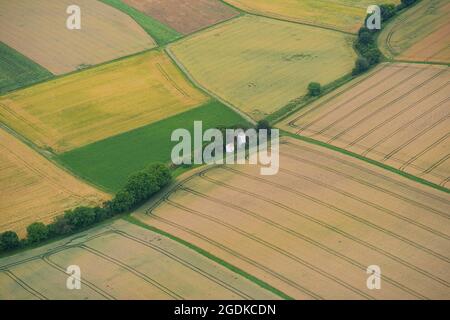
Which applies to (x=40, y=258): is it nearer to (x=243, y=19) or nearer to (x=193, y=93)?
(x=193, y=93)

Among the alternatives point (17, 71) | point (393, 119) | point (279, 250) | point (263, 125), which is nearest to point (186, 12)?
point (17, 71)

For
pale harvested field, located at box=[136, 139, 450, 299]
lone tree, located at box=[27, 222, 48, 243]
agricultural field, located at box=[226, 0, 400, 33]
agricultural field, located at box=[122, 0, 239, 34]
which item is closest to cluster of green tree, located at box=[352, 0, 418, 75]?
agricultural field, located at box=[226, 0, 400, 33]

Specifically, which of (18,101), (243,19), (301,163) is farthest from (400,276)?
(243,19)

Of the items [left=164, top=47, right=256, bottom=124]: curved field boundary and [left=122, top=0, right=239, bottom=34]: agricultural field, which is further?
[left=122, top=0, right=239, bottom=34]: agricultural field

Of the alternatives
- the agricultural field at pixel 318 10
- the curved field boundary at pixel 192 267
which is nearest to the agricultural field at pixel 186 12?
the agricultural field at pixel 318 10

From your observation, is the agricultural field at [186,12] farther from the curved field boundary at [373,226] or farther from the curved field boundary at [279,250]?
the curved field boundary at [279,250]

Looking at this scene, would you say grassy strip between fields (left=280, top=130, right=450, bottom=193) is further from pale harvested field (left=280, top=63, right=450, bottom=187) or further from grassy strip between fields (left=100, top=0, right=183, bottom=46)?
grassy strip between fields (left=100, top=0, right=183, bottom=46)

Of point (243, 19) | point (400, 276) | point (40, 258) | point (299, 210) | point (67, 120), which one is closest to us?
point (400, 276)

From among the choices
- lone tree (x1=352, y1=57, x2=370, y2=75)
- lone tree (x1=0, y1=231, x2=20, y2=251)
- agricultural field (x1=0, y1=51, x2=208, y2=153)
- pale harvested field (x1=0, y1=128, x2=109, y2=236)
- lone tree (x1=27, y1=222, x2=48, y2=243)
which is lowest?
lone tree (x1=0, y1=231, x2=20, y2=251)
